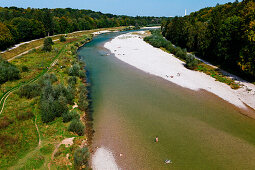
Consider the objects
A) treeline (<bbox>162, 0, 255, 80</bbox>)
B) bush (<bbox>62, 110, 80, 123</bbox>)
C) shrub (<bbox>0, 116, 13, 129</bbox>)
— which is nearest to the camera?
shrub (<bbox>0, 116, 13, 129</bbox>)

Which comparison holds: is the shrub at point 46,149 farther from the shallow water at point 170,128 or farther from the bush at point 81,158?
the shallow water at point 170,128

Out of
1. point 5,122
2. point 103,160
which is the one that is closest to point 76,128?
point 103,160

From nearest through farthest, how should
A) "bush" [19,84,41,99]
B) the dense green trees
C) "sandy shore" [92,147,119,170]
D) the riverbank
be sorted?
"sandy shore" [92,147,119,170] < "bush" [19,84,41,99] < the riverbank < the dense green trees

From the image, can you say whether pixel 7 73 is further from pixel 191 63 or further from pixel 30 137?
pixel 191 63

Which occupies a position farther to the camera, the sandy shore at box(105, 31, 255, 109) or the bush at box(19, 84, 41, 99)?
the sandy shore at box(105, 31, 255, 109)

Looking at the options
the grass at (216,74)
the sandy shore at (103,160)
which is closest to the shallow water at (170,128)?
the sandy shore at (103,160)

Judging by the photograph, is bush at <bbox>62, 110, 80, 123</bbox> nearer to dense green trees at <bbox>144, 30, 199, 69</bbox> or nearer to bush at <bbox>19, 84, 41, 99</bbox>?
bush at <bbox>19, 84, 41, 99</bbox>

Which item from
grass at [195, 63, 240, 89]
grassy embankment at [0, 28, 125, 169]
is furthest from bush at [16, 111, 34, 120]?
grass at [195, 63, 240, 89]

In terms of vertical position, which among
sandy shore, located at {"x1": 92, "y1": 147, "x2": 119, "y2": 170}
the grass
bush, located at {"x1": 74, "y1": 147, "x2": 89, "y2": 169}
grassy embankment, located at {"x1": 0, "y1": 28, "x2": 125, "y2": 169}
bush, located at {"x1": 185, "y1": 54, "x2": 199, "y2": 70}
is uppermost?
bush, located at {"x1": 185, "y1": 54, "x2": 199, "y2": 70}
